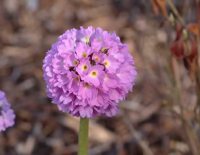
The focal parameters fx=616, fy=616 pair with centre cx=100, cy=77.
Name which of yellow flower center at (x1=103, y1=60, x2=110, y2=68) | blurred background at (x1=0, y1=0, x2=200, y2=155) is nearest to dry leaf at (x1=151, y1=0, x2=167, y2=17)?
blurred background at (x1=0, y1=0, x2=200, y2=155)

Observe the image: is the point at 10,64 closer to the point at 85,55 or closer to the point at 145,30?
the point at 145,30

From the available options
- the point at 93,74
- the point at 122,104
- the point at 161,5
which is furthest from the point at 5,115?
the point at 122,104

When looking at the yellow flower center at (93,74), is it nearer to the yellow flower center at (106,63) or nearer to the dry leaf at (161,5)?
the yellow flower center at (106,63)

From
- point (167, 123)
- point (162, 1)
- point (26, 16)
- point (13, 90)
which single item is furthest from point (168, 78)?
point (26, 16)

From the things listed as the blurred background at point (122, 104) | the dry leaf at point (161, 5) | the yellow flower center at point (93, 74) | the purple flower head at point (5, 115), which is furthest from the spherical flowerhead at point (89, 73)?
the blurred background at point (122, 104)

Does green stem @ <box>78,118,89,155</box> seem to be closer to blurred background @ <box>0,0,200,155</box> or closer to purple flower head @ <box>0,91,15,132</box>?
purple flower head @ <box>0,91,15,132</box>

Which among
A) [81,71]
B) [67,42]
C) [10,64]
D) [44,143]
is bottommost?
[81,71]
